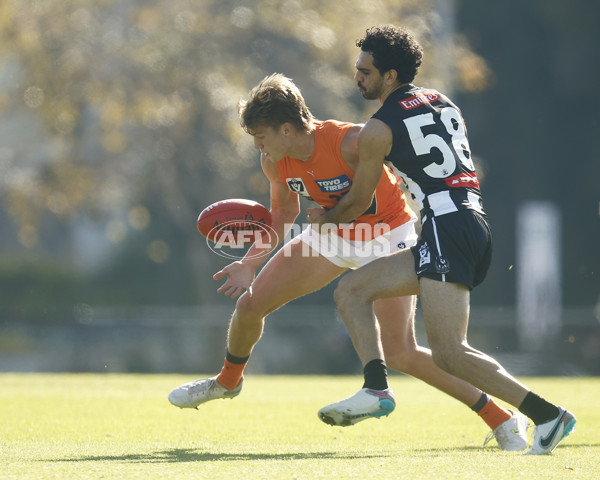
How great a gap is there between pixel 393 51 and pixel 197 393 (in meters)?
2.39

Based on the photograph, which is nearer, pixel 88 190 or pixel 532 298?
pixel 88 190

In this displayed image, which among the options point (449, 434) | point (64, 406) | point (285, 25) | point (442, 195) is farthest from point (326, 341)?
point (442, 195)

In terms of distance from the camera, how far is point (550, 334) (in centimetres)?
1795

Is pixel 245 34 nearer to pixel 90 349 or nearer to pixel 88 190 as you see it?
pixel 88 190

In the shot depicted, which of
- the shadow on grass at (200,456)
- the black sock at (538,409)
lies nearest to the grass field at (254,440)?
the shadow on grass at (200,456)

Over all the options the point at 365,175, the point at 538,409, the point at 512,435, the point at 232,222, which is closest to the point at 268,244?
the point at 232,222

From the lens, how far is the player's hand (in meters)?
6.00

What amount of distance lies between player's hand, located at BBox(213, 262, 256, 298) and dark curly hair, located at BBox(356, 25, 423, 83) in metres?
1.35

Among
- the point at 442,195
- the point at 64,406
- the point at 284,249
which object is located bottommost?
the point at 64,406

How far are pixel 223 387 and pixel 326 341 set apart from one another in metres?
11.4

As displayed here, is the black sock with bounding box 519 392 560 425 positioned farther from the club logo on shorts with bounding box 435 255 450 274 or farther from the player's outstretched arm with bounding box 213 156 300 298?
the player's outstretched arm with bounding box 213 156 300 298

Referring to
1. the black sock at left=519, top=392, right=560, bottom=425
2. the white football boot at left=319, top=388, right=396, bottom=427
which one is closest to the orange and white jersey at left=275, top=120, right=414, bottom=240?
the white football boot at left=319, top=388, right=396, bottom=427

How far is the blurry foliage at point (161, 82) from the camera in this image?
57.6 ft

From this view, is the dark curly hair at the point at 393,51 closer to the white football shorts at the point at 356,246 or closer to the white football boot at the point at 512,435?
the white football shorts at the point at 356,246
